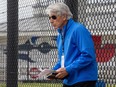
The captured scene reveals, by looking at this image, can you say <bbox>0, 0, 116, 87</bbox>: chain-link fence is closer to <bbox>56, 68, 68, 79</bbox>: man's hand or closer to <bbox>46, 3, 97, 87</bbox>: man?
<bbox>46, 3, 97, 87</bbox>: man

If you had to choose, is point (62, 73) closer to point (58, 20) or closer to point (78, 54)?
point (78, 54)

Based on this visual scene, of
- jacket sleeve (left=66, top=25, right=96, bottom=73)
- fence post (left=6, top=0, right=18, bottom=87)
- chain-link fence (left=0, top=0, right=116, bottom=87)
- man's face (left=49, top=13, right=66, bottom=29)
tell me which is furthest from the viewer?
fence post (left=6, top=0, right=18, bottom=87)

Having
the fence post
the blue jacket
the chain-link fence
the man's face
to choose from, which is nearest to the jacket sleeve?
the blue jacket

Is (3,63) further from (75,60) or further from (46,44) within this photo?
(75,60)

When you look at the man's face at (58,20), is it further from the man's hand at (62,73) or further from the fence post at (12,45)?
the fence post at (12,45)

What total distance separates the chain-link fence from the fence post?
0.24 feet

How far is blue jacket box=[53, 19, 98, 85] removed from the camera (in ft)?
10.9

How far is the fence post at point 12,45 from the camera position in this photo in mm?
Result: 5973

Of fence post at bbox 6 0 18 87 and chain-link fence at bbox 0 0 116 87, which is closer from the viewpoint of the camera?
chain-link fence at bbox 0 0 116 87

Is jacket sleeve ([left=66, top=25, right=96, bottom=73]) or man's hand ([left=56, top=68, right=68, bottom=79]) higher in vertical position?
jacket sleeve ([left=66, top=25, right=96, bottom=73])

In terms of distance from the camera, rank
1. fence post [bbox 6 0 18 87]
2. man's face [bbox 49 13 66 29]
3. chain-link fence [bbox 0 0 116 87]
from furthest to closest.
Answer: fence post [bbox 6 0 18 87] < chain-link fence [bbox 0 0 116 87] < man's face [bbox 49 13 66 29]

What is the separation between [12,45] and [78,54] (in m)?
2.90

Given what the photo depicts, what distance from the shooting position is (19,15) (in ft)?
19.3

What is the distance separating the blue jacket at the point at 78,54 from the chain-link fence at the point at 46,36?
77 centimetres
